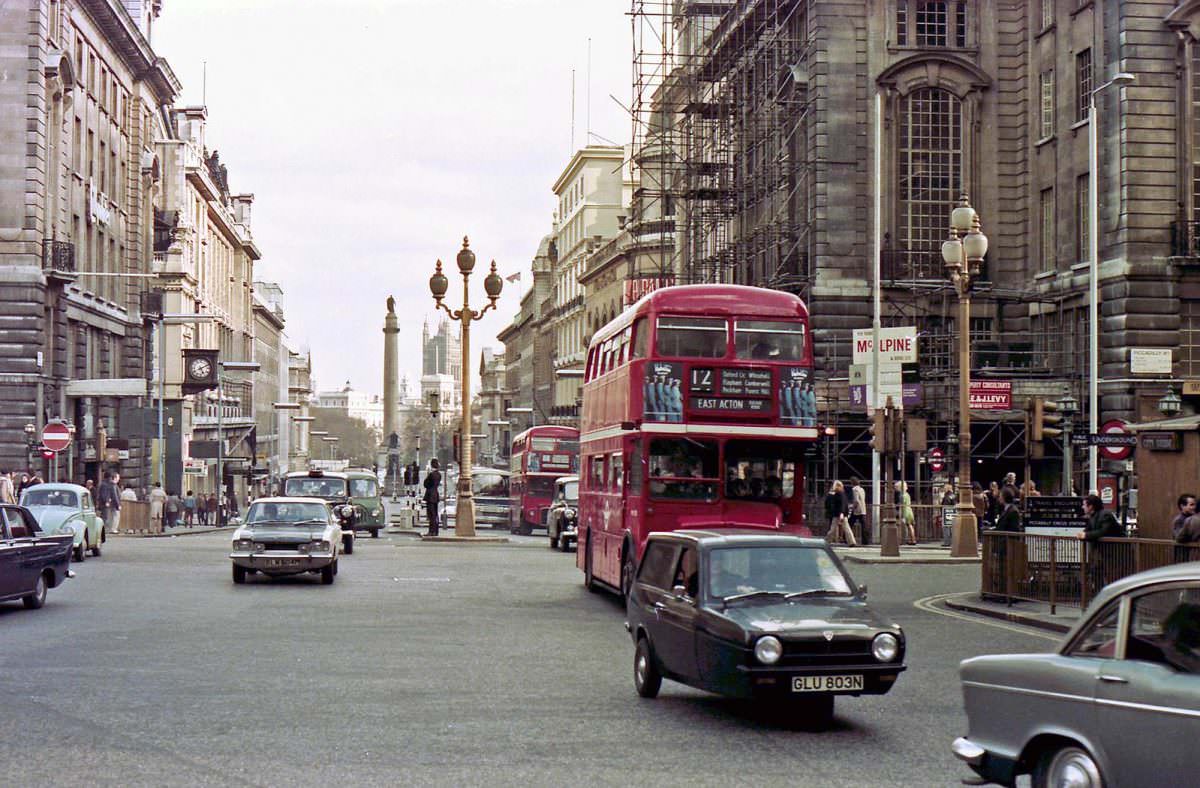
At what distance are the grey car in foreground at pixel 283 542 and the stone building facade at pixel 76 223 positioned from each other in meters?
18.9

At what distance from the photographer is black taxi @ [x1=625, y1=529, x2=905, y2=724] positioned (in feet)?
40.0

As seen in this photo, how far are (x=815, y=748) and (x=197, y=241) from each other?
91.2m

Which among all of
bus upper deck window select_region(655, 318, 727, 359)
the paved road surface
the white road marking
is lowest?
the white road marking

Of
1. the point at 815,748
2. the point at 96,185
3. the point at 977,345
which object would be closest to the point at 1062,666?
the point at 815,748

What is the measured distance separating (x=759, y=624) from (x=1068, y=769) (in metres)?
4.10

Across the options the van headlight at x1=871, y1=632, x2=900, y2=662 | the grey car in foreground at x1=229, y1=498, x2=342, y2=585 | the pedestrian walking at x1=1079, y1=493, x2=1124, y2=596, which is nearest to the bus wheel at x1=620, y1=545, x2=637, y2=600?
the pedestrian walking at x1=1079, y1=493, x2=1124, y2=596

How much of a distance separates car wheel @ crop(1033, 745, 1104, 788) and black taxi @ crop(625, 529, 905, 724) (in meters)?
3.45

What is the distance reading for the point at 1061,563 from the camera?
22.6 m

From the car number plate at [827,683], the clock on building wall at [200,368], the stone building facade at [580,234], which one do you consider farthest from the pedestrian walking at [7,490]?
the stone building facade at [580,234]

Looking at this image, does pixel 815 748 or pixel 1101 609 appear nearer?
pixel 1101 609

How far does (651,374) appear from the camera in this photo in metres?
22.4

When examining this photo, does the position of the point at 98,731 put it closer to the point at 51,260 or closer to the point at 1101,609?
the point at 1101,609

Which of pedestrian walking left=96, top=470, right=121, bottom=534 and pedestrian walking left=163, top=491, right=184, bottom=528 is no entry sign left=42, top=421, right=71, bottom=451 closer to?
pedestrian walking left=96, top=470, right=121, bottom=534

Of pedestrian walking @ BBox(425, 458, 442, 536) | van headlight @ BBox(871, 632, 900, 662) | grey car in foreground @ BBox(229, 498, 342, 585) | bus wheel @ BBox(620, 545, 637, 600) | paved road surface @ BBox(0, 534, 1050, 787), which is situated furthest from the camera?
pedestrian walking @ BBox(425, 458, 442, 536)
